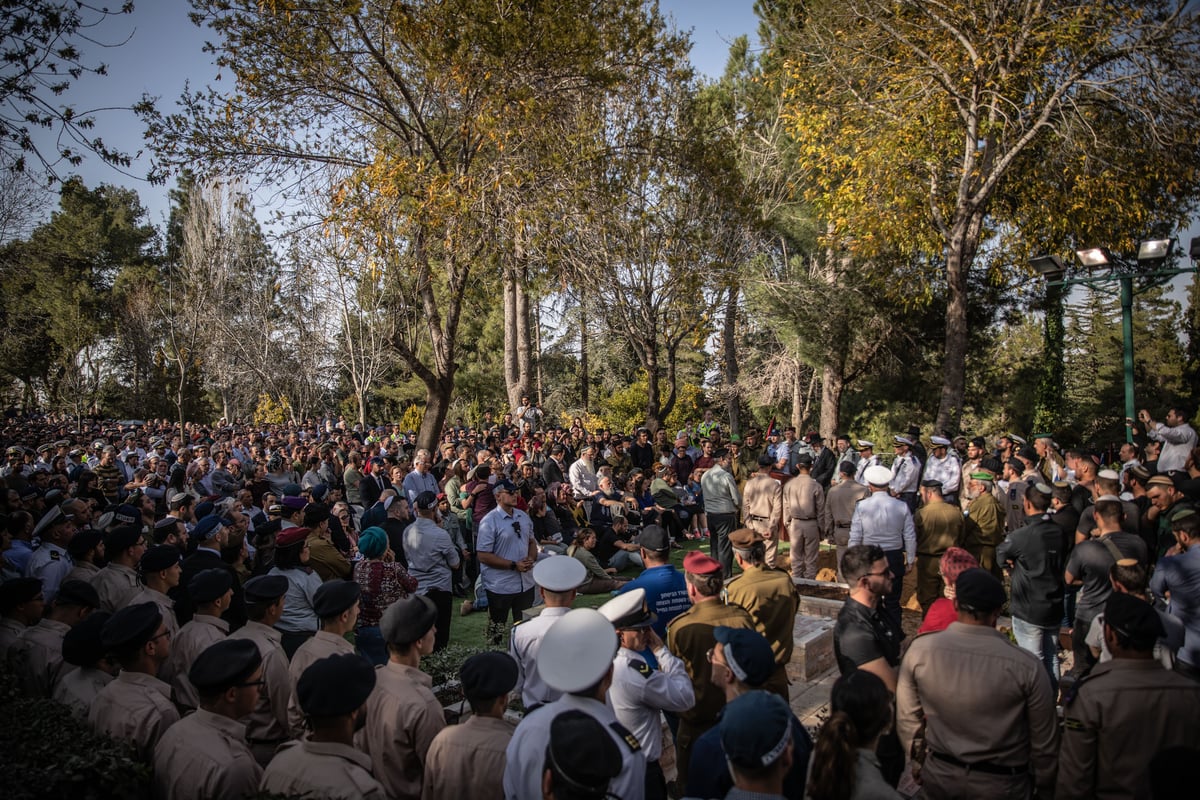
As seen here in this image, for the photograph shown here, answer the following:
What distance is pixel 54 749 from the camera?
299cm

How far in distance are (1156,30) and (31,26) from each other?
1712cm

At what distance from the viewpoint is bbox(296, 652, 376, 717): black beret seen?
2.79 metres

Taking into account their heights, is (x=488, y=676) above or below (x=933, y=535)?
above

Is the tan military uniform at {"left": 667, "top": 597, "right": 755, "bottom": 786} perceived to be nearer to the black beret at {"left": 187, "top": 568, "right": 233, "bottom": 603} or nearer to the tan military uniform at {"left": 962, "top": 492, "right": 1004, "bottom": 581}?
the black beret at {"left": 187, "top": 568, "right": 233, "bottom": 603}

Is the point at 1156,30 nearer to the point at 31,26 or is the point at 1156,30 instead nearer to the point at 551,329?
the point at 31,26

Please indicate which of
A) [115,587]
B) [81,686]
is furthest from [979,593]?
[115,587]

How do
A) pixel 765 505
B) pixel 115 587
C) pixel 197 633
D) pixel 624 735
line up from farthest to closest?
pixel 765 505
pixel 115 587
pixel 197 633
pixel 624 735

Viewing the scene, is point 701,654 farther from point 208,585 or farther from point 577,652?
point 208,585

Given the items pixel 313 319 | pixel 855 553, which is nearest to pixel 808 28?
pixel 855 553

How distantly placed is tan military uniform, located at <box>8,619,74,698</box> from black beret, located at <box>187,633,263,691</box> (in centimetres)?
169

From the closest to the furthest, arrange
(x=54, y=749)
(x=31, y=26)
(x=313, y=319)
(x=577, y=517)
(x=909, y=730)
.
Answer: (x=54, y=749), (x=909, y=730), (x=31, y=26), (x=577, y=517), (x=313, y=319)

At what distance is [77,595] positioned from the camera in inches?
181

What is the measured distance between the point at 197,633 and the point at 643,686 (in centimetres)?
283

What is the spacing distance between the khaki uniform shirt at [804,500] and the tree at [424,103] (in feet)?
18.0
